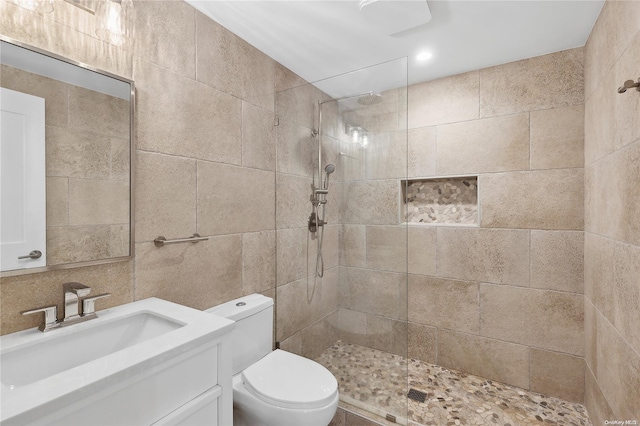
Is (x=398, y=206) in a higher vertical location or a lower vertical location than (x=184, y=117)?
lower

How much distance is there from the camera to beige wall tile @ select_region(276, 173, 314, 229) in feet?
7.54

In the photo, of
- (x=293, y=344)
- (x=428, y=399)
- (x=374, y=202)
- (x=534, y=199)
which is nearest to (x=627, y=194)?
(x=534, y=199)

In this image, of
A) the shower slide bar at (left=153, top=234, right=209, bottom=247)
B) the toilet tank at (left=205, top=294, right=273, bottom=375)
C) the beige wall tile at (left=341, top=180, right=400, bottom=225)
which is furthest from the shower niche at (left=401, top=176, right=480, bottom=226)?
the shower slide bar at (left=153, top=234, right=209, bottom=247)

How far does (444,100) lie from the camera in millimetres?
2645

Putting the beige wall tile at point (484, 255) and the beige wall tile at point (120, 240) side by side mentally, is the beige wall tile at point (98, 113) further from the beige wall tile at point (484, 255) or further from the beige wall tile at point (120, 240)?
the beige wall tile at point (484, 255)

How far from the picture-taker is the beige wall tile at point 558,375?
218 centimetres

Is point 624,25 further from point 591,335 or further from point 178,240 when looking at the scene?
point 178,240

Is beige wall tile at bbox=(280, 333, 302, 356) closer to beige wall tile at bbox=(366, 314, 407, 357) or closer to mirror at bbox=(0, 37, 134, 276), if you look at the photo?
beige wall tile at bbox=(366, 314, 407, 357)

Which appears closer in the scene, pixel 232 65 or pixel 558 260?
pixel 232 65

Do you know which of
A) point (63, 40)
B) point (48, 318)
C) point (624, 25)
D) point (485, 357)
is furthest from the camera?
point (485, 357)

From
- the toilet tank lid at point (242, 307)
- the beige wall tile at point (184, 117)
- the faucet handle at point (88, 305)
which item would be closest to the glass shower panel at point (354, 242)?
the toilet tank lid at point (242, 307)

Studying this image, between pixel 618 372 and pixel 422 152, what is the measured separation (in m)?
1.90

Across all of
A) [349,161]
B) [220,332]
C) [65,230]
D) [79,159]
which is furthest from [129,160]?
[349,161]

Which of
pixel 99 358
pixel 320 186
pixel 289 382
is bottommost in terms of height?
pixel 289 382
